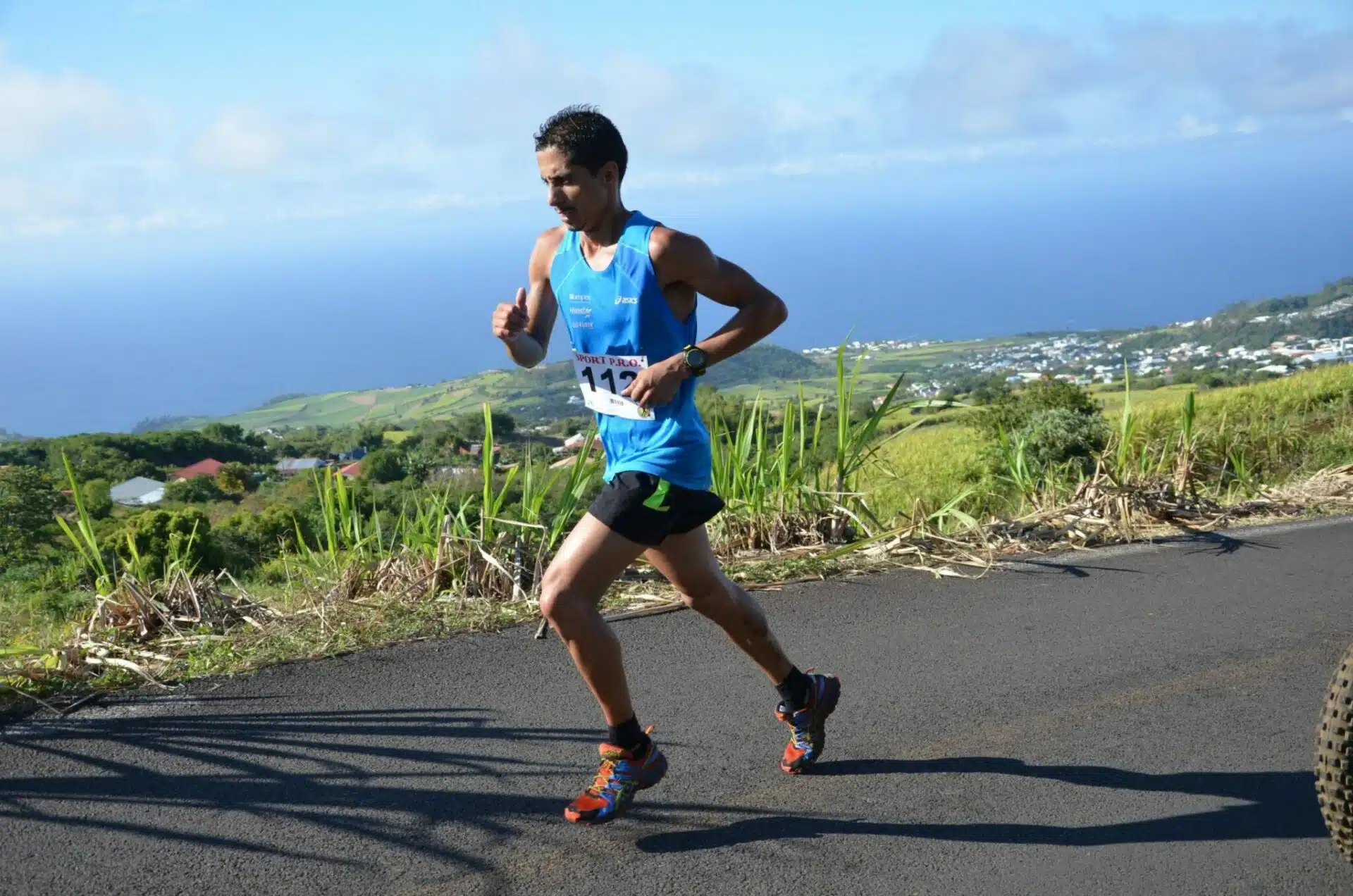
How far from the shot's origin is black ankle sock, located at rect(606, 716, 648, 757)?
368 cm

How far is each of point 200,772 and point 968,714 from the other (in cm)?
265

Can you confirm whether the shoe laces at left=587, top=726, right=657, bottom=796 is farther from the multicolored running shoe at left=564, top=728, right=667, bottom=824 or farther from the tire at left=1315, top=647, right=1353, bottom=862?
the tire at left=1315, top=647, right=1353, bottom=862

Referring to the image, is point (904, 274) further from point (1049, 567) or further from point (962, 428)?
point (1049, 567)

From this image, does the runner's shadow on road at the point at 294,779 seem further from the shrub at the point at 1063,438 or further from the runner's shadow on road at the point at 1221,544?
the shrub at the point at 1063,438

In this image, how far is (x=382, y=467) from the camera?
12641 millimetres

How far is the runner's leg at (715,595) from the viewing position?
382 cm

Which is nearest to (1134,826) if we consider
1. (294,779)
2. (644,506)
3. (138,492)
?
(644,506)

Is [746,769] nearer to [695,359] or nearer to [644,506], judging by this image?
[644,506]

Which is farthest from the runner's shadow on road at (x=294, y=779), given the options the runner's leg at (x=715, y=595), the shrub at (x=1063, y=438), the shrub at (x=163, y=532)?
the shrub at (x=1063, y=438)

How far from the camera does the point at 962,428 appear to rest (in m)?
16.2

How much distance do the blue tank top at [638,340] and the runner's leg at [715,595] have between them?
0.24 m

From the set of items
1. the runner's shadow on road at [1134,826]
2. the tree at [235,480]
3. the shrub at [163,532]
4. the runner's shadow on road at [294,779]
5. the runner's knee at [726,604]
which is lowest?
the tree at [235,480]

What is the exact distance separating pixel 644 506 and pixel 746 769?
100 centimetres

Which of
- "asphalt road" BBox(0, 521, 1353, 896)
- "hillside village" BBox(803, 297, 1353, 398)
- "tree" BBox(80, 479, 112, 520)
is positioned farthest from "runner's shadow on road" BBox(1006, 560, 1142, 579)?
"hillside village" BBox(803, 297, 1353, 398)
